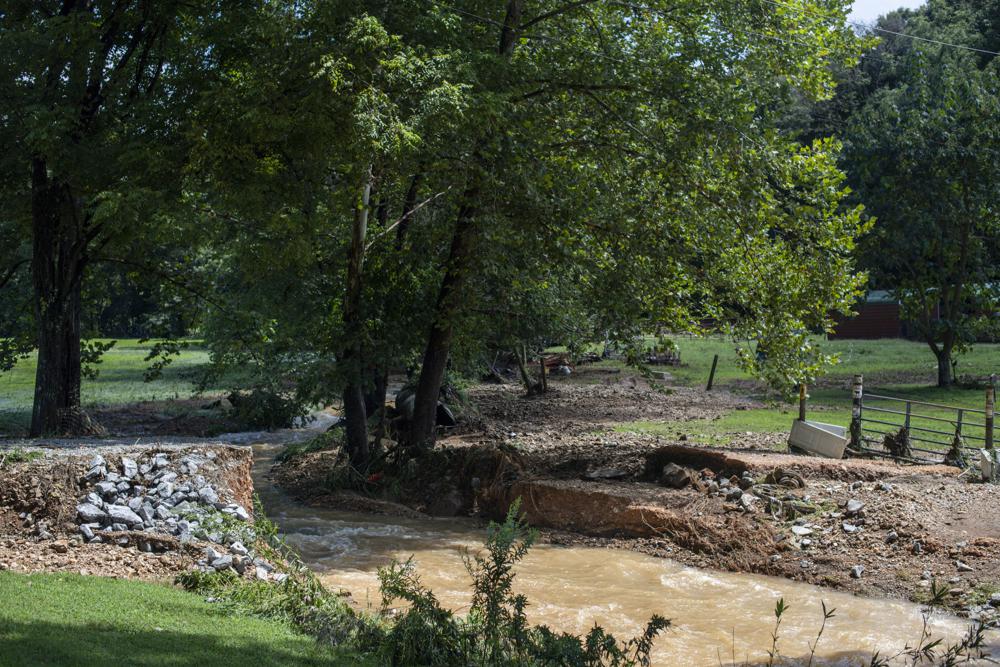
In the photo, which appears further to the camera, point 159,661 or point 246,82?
point 246,82

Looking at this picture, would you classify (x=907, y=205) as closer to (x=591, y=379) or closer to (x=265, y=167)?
(x=591, y=379)

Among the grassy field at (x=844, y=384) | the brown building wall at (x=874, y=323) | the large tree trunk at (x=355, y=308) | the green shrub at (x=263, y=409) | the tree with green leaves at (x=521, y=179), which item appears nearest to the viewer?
the tree with green leaves at (x=521, y=179)

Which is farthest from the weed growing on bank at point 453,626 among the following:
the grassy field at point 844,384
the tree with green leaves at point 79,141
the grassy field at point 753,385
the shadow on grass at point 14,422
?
the shadow on grass at point 14,422

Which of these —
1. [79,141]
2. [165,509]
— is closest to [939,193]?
[79,141]

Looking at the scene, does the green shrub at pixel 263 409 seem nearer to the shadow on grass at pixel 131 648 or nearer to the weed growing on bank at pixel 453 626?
the weed growing on bank at pixel 453 626

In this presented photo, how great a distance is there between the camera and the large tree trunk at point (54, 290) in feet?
59.9

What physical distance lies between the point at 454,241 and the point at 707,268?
430cm

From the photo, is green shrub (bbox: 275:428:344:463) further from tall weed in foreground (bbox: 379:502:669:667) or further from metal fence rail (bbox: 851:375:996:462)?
tall weed in foreground (bbox: 379:502:669:667)

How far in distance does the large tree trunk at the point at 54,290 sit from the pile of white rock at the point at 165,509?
323 inches

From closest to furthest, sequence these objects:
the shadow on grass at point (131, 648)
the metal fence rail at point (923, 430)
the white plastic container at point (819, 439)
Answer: the shadow on grass at point (131, 648), the metal fence rail at point (923, 430), the white plastic container at point (819, 439)

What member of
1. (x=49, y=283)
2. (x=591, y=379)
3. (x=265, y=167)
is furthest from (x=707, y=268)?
(x=591, y=379)

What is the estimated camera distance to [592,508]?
49.8ft

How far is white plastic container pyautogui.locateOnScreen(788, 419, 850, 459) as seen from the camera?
54.4 ft

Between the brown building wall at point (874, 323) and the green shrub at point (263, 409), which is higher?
the brown building wall at point (874, 323)
